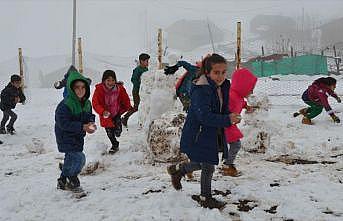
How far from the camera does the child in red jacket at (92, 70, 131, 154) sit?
604 cm

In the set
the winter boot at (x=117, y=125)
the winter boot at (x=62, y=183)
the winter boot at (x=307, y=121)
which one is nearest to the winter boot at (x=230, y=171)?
the winter boot at (x=62, y=183)

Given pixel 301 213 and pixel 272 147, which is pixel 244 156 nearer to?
A: pixel 272 147

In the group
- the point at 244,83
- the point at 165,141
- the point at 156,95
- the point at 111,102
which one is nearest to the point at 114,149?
the point at 111,102

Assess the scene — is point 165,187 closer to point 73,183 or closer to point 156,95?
point 73,183

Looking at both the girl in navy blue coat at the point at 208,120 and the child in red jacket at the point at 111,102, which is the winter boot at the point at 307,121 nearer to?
the child in red jacket at the point at 111,102

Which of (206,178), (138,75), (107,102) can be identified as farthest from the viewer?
(138,75)

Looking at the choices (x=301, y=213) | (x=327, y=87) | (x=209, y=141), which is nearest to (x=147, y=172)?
(x=209, y=141)

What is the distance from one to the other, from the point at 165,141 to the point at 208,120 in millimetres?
2031

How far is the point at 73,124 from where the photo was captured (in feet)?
13.8

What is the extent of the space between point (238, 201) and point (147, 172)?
1.48m

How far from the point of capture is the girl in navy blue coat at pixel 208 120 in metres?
3.66

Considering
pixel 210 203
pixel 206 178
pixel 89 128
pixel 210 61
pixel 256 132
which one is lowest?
pixel 210 203

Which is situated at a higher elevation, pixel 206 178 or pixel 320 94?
pixel 320 94

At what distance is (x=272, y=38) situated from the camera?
182ft
